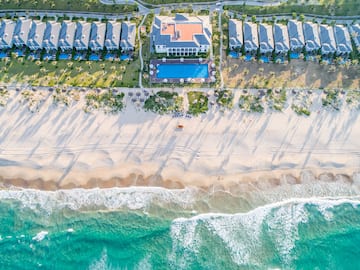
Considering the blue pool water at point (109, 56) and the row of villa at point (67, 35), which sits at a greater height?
the row of villa at point (67, 35)

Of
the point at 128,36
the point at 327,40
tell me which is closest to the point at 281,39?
the point at 327,40

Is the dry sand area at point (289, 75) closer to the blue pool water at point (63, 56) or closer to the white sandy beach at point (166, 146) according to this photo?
the white sandy beach at point (166, 146)

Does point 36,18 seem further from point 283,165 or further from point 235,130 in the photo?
point 283,165

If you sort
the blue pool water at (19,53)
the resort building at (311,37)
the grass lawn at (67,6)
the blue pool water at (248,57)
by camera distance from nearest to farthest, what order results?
the resort building at (311,37), the blue pool water at (19,53), the blue pool water at (248,57), the grass lawn at (67,6)

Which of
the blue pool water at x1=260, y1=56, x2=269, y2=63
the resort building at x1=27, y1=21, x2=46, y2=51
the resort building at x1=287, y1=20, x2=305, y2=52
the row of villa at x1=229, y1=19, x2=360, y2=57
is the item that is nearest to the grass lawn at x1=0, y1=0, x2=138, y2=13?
the resort building at x1=27, y1=21, x2=46, y2=51

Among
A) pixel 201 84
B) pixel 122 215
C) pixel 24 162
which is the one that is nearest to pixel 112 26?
pixel 201 84

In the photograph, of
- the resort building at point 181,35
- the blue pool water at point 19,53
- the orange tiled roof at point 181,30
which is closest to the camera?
the resort building at point 181,35

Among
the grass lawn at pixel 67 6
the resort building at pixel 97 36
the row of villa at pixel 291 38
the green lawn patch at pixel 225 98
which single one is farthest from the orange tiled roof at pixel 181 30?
the resort building at pixel 97 36

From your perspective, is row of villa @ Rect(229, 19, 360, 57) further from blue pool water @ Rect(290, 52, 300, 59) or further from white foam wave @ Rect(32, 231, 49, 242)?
white foam wave @ Rect(32, 231, 49, 242)
